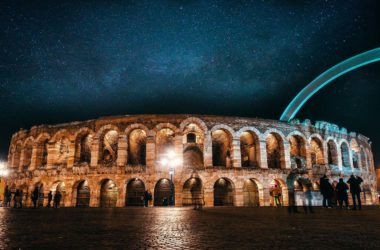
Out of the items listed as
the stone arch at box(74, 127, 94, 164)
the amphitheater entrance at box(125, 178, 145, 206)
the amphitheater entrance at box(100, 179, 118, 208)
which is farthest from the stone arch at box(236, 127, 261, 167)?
the stone arch at box(74, 127, 94, 164)

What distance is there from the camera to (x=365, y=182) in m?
28.4

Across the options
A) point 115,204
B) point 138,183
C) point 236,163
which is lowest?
point 115,204

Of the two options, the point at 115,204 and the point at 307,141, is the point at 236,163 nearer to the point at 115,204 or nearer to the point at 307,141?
the point at 307,141

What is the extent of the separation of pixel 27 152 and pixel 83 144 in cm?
697

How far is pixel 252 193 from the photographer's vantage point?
73.8ft

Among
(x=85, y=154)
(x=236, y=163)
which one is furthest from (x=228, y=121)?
(x=85, y=154)

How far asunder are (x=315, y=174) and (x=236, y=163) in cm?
793

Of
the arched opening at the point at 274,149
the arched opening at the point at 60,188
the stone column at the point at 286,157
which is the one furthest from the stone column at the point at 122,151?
the stone column at the point at 286,157

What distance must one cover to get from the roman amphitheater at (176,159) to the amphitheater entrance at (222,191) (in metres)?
0.08

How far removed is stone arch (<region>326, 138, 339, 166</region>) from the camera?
25.8 metres

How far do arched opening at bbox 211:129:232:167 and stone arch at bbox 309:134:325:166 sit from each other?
778 cm

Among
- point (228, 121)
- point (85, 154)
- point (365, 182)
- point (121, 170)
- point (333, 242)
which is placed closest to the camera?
point (333, 242)

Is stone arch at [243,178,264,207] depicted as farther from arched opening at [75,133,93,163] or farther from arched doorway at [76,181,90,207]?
arched opening at [75,133,93,163]

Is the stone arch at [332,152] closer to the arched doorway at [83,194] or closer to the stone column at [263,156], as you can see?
the stone column at [263,156]
